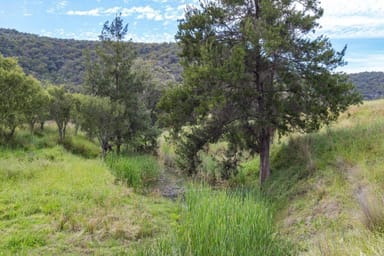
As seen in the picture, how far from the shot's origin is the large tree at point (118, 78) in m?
18.1

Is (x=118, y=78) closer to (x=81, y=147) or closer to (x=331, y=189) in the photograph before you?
(x=81, y=147)

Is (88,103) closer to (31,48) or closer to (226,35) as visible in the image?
(226,35)

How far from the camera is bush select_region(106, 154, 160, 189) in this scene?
12.2 m

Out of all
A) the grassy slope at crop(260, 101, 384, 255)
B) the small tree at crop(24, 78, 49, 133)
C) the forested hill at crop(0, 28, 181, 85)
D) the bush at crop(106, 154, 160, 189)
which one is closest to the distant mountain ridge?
the forested hill at crop(0, 28, 181, 85)

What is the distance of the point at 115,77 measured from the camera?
18.8 metres

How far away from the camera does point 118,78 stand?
18.8m

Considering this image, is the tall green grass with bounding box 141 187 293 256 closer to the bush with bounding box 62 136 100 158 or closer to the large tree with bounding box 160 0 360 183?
the large tree with bounding box 160 0 360 183

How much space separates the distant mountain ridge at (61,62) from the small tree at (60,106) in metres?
19.9

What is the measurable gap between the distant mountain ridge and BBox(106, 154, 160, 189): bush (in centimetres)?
2646

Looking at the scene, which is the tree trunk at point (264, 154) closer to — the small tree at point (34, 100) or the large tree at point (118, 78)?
the large tree at point (118, 78)

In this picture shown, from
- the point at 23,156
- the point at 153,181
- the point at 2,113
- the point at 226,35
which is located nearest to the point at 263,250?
the point at 226,35

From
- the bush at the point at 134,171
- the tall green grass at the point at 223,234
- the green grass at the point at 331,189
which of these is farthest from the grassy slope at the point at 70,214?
the green grass at the point at 331,189

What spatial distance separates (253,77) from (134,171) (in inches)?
222

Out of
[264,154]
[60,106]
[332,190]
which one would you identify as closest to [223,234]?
[332,190]
